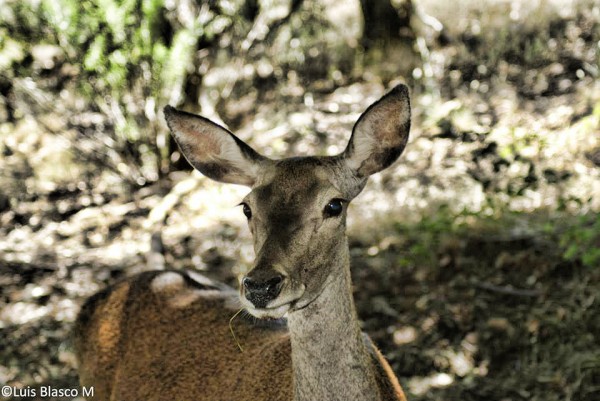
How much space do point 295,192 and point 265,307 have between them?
0.61 metres

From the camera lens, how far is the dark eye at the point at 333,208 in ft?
9.86

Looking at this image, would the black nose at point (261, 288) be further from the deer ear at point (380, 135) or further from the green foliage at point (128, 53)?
the green foliage at point (128, 53)

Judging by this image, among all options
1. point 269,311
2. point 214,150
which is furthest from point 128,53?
point 269,311

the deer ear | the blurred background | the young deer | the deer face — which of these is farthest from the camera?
the blurred background

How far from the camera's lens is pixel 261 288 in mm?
2576

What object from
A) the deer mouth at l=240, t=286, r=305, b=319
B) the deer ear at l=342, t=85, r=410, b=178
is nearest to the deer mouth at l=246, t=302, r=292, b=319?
the deer mouth at l=240, t=286, r=305, b=319

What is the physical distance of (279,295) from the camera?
8.61ft

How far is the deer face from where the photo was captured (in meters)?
2.69

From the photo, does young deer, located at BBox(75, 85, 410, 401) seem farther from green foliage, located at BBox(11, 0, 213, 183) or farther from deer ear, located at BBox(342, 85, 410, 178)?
green foliage, located at BBox(11, 0, 213, 183)

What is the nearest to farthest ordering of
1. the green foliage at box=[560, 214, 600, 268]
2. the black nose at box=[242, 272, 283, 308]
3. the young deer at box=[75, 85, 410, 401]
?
the black nose at box=[242, 272, 283, 308] → the young deer at box=[75, 85, 410, 401] → the green foliage at box=[560, 214, 600, 268]

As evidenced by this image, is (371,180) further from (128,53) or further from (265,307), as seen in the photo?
(265,307)

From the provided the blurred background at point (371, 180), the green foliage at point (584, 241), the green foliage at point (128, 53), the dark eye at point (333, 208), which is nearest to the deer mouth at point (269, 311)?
the dark eye at point (333, 208)

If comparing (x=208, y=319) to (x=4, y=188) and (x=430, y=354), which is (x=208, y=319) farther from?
(x=4, y=188)

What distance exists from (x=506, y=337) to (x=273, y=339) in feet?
6.68
